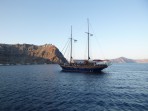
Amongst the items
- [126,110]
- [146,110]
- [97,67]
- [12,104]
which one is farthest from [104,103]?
[97,67]

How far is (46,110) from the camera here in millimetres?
26000

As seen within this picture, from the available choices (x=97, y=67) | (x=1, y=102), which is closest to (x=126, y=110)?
(x=1, y=102)

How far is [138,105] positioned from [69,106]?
12375 millimetres

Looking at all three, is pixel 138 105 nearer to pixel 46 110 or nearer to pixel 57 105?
pixel 57 105

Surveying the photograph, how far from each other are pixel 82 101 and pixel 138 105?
1017cm

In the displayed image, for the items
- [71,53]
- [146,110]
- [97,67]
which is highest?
[71,53]

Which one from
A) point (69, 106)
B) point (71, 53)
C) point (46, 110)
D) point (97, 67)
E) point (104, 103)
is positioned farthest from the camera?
point (71, 53)

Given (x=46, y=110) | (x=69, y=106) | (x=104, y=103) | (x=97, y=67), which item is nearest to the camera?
(x=46, y=110)

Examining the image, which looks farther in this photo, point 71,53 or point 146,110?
point 71,53

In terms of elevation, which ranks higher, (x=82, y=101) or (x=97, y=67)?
(x=97, y=67)

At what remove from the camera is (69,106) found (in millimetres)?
28828

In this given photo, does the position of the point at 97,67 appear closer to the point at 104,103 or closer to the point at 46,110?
the point at 104,103

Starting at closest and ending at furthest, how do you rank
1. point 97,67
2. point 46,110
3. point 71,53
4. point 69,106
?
point 46,110, point 69,106, point 97,67, point 71,53

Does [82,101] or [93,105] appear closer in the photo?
[93,105]
